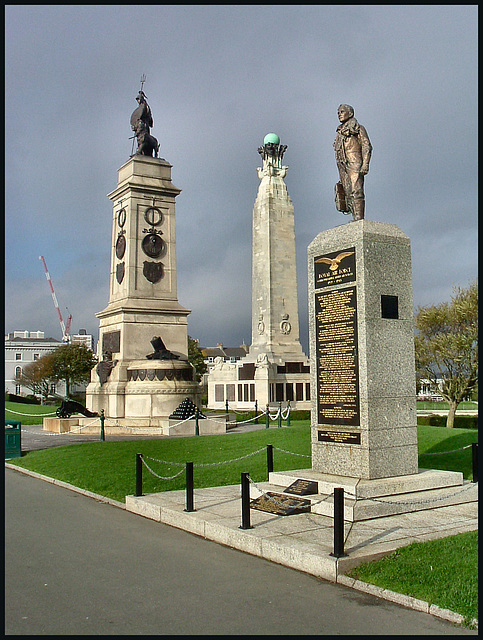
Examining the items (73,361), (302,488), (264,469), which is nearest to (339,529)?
(302,488)

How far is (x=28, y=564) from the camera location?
789cm

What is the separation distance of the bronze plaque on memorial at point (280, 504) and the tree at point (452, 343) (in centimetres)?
2546

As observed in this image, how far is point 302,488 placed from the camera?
10.3 meters

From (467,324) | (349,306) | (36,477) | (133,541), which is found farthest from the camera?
(467,324)

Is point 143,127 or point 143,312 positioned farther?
point 143,127

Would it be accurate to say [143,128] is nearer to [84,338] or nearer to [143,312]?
[143,312]

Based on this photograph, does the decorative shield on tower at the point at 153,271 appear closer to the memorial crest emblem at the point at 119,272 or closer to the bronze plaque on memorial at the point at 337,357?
→ the memorial crest emblem at the point at 119,272

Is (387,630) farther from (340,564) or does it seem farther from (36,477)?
(36,477)

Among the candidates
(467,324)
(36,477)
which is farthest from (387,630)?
(467,324)

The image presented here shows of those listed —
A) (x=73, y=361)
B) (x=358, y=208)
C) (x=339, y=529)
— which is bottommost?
(x=339, y=529)

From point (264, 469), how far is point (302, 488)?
14.3 ft

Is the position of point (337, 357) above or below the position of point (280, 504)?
above

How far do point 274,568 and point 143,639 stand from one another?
8.09 ft

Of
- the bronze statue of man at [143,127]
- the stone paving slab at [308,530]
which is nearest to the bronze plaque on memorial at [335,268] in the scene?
the stone paving slab at [308,530]
